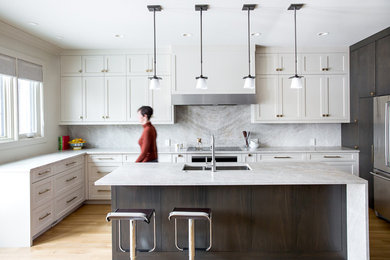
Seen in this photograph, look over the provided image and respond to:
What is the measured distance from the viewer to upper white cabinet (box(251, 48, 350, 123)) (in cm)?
483

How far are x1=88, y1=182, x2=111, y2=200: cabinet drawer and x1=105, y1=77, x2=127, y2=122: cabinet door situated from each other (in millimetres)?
1160

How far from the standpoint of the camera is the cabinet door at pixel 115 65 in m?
4.87

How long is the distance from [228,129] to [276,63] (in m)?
1.37

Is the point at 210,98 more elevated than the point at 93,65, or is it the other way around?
the point at 93,65

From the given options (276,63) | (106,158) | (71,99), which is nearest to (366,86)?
(276,63)

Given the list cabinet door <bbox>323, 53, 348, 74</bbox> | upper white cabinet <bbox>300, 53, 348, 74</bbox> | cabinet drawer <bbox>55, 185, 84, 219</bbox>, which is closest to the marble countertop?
cabinet drawer <bbox>55, 185, 84, 219</bbox>

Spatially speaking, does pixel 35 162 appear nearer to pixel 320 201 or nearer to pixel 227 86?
pixel 227 86

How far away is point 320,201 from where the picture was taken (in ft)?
A: 8.85

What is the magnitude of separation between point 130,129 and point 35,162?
1884 millimetres

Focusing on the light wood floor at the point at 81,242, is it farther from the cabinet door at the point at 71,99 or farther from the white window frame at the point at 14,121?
the cabinet door at the point at 71,99

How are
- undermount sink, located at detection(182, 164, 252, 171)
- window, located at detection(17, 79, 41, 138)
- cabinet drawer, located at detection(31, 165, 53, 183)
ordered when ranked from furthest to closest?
window, located at detection(17, 79, 41, 138) < cabinet drawer, located at detection(31, 165, 53, 183) < undermount sink, located at detection(182, 164, 252, 171)

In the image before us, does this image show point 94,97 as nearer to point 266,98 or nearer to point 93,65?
point 93,65

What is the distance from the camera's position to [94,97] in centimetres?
490

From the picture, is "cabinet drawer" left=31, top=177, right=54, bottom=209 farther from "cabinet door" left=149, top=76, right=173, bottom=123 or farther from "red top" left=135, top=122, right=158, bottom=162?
"cabinet door" left=149, top=76, right=173, bottom=123
